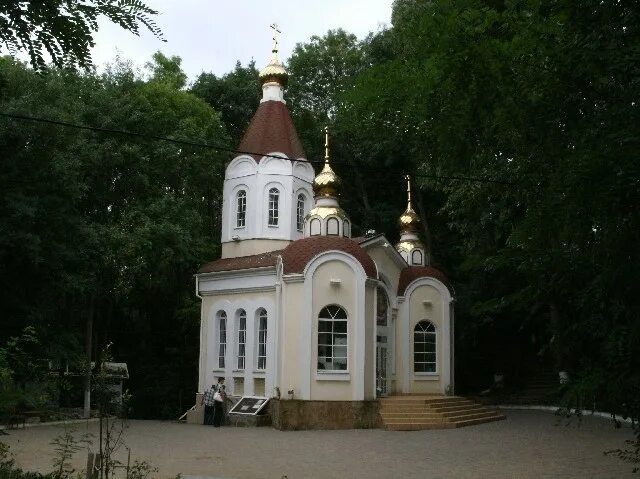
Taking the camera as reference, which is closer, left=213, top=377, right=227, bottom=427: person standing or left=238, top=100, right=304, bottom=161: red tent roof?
left=213, top=377, right=227, bottom=427: person standing

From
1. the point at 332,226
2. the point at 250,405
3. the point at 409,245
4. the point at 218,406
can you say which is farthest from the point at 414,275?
the point at 218,406

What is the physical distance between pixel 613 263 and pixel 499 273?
A: 22142 mm

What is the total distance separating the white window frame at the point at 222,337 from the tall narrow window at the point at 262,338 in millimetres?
1567

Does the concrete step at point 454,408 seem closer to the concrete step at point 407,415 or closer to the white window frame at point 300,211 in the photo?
the concrete step at point 407,415

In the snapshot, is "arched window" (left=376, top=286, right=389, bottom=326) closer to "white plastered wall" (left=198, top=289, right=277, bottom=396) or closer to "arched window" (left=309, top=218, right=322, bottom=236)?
"arched window" (left=309, top=218, right=322, bottom=236)

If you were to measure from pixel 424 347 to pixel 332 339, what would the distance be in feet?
16.7

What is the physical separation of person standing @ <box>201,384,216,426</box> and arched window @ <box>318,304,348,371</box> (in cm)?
344

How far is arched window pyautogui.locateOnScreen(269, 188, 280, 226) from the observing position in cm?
2339

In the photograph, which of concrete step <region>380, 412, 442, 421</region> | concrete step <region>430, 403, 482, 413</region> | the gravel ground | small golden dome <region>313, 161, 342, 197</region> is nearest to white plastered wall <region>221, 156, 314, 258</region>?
small golden dome <region>313, 161, 342, 197</region>

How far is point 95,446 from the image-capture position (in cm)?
1466

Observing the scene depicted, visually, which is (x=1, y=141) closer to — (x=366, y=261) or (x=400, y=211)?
(x=366, y=261)

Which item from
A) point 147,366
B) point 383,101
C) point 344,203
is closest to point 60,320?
point 147,366

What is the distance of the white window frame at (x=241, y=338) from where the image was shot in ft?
70.2

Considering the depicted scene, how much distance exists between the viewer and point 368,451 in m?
13.3
